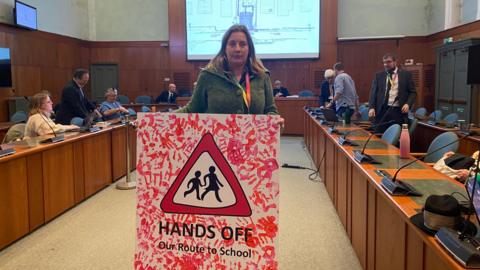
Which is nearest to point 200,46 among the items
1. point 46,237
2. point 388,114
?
point 388,114

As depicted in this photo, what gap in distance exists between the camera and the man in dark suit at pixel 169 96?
37.3ft

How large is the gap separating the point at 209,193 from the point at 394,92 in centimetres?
408

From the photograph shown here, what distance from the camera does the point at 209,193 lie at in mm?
1627

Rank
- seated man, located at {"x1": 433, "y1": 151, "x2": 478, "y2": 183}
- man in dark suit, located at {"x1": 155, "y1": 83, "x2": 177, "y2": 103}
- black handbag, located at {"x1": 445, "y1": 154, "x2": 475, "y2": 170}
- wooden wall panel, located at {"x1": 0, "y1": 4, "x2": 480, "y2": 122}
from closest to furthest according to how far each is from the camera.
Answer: seated man, located at {"x1": 433, "y1": 151, "x2": 478, "y2": 183} < black handbag, located at {"x1": 445, "y1": 154, "x2": 475, "y2": 170} < wooden wall panel, located at {"x1": 0, "y1": 4, "x2": 480, "y2": 122} < man in dark suit, located at {"x1": 155, "y1": 83, "x2": 177, "y2": 103}

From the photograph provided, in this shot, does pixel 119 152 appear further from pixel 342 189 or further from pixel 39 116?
pixel 342 189

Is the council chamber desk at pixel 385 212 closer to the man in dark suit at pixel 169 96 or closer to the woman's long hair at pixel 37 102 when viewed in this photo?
the woman's long hair at pixel 37 102

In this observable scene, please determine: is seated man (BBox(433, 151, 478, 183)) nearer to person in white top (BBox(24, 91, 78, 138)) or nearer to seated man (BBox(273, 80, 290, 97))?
person in white top (BBox(24, 91, 78, 138))

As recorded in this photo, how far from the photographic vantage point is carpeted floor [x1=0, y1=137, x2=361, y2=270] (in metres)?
A: 3.08

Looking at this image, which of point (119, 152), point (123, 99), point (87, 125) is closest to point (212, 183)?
point (87, 125)

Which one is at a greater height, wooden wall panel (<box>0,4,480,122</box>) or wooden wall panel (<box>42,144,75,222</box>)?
wooden wall panel (<box>0,4,480,122</box>)

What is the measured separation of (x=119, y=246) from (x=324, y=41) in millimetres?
9427

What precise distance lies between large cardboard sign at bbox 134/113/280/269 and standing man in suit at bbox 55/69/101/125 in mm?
4182

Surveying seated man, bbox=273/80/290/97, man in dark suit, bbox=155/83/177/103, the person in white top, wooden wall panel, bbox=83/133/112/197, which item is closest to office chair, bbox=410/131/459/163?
wooden wall panel, bbox=83/133/112/197

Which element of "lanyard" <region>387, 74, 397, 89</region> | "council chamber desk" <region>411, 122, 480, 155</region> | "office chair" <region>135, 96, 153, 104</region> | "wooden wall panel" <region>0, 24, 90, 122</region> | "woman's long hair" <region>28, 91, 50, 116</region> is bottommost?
"council chamber desk" <region>411, 122, 480, 155</region>
